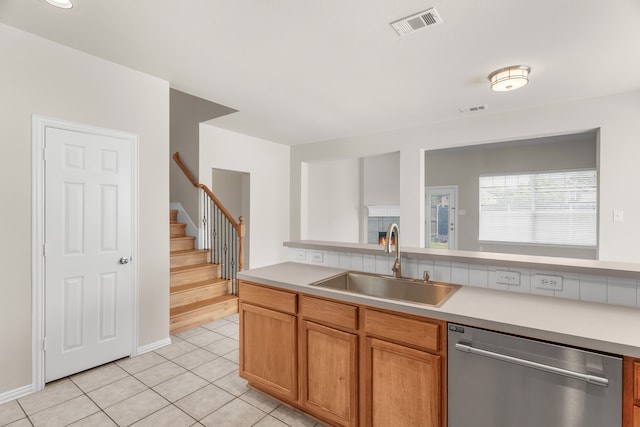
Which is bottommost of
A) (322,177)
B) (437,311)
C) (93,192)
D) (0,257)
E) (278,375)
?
(278,375)

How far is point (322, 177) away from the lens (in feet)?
23.9

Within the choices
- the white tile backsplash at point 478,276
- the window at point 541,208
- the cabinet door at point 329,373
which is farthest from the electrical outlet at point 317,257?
the window at point 541,208

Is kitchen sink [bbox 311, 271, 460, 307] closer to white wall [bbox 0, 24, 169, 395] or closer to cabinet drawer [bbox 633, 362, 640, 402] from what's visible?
cabinet drawer [bbox 633, 362, 640, 402]

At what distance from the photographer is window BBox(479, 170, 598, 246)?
6.03m

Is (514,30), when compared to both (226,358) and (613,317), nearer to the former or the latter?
(613,317)

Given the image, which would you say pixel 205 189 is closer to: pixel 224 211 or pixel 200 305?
pixel 224 211

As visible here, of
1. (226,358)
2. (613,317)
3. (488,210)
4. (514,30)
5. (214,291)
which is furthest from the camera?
(488,210)

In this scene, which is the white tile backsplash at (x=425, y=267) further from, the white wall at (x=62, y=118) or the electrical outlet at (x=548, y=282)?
the white wall at (x=62, y=118)

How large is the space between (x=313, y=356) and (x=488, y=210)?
6449mm

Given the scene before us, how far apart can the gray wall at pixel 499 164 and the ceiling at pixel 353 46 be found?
2998 millimetres

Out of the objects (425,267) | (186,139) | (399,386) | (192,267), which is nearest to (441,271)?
(425,267)

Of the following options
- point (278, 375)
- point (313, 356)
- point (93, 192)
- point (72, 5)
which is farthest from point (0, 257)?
point (313, 356)

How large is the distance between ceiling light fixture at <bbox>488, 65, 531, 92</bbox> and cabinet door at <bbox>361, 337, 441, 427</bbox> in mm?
2768

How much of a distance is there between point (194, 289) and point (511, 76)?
4231mm
